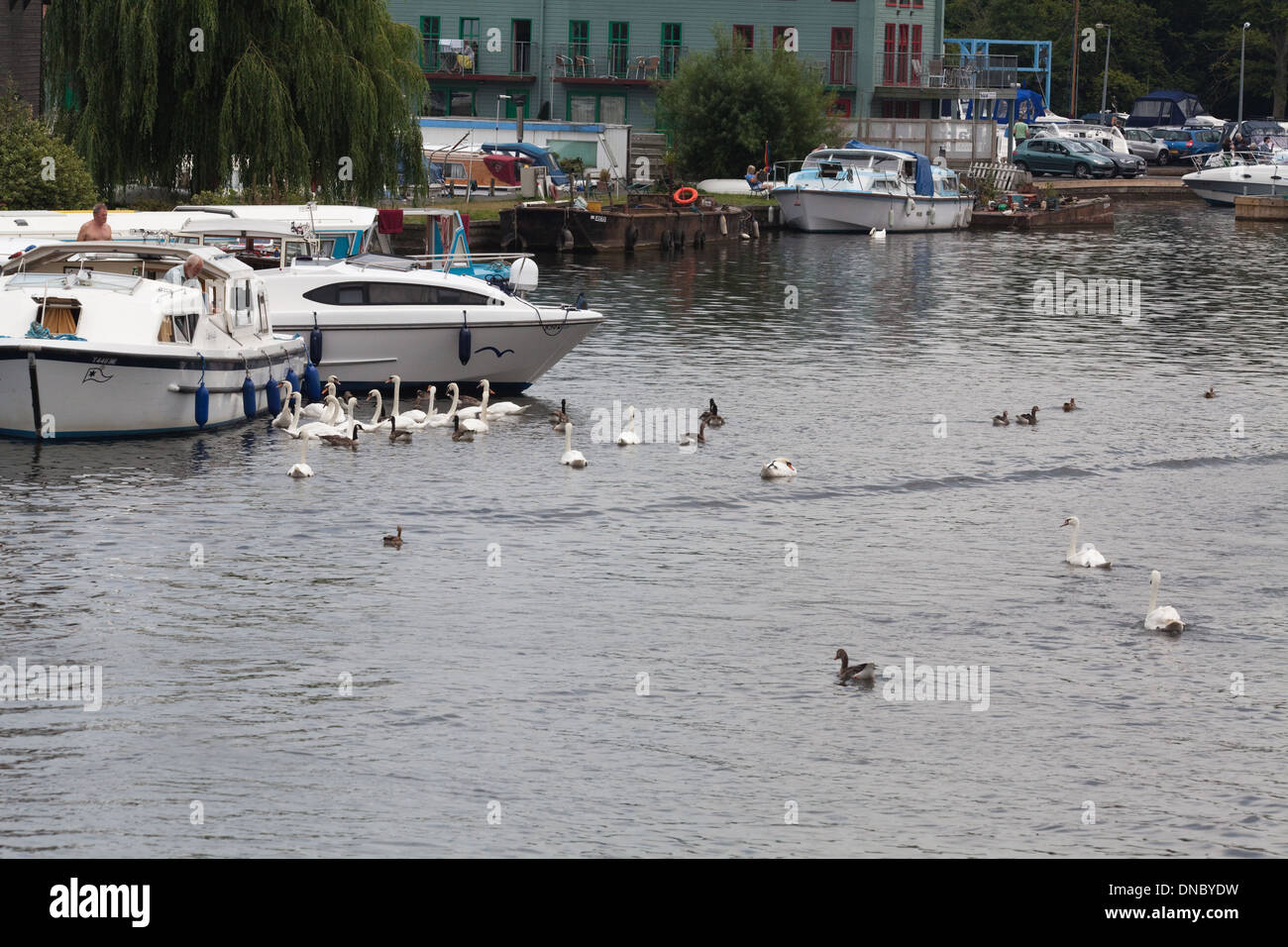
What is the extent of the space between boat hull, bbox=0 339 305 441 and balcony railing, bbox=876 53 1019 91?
67011 mm

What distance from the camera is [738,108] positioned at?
74688 millimetres

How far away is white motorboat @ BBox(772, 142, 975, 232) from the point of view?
224 feet

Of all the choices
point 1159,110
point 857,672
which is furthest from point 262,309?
point 1159,110

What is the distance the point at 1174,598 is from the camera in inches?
713

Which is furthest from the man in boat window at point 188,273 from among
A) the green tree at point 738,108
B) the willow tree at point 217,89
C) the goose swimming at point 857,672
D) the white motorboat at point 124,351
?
the green tree at point 738,108

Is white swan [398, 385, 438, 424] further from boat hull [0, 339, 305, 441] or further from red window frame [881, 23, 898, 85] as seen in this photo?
red window frame [881, 23, 898, 85]

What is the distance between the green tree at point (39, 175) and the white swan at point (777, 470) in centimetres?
1938

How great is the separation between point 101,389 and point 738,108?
53644 millimetres

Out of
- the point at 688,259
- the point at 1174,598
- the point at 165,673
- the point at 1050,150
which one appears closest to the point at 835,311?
the point at 688,259

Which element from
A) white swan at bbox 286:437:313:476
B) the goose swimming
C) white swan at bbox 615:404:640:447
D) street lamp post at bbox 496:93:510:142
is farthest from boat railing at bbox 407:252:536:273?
street lamp post at bbox 496:93:510:142

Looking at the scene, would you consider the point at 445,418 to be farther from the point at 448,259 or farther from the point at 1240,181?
the point at 1240,181

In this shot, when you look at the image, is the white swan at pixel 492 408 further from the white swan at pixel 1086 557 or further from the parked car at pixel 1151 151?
the parked car at pixel 1151 151

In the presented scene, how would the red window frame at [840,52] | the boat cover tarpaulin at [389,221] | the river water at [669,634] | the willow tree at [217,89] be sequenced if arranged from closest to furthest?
the river water at [669,634] < the boat cover tarpaulin at [389,221] < the willow tree at [217,89] < the red window frame at [840,52]

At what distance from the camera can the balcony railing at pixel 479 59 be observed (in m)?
86.8
